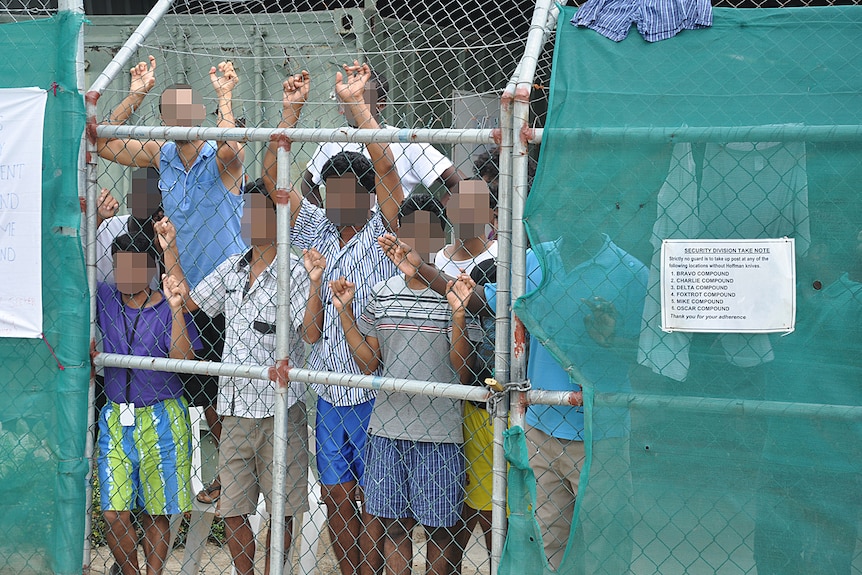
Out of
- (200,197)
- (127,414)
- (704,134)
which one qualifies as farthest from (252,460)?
(704,134)

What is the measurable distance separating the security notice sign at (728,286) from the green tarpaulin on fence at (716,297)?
1.6 inches

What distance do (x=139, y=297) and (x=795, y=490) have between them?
2743mm

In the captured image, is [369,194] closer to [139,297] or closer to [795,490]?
[139,297]

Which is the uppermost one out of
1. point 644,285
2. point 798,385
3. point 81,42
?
point 81,42

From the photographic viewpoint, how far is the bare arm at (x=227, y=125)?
384 centimetres

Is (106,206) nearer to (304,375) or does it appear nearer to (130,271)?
(130,271)

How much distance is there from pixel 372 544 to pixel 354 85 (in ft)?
6.07

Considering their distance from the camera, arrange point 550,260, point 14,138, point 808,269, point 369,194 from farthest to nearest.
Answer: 1. point 369,194
2. point 14,138
3. point 550,260
4. point 808,269

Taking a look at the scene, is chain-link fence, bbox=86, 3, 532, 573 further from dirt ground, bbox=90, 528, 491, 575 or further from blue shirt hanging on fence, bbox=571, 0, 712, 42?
dirt ground, bbox=90, 528, 491, 575

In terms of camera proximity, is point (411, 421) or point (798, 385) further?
point (411, 421)

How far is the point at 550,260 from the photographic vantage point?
3.11 meters

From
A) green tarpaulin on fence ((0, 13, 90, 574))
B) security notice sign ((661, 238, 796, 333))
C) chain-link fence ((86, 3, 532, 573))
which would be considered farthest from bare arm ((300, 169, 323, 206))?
security notice sign ((661, 238, 796, 333))

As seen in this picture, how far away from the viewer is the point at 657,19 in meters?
3.04

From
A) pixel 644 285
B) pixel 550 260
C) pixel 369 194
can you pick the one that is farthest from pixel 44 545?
pixel 644 285
